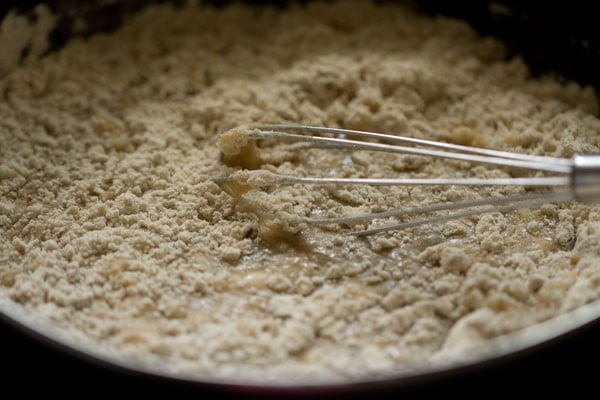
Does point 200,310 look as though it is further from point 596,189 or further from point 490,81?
point 490,81

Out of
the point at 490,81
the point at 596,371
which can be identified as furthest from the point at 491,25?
the point at 596,371

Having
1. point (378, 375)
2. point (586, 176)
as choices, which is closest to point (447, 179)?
point (586, 176)

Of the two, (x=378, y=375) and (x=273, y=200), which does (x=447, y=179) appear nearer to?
(x=273, y=200)

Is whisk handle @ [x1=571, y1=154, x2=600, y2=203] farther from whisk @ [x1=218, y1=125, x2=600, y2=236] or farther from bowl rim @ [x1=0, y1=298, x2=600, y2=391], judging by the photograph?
bowl rim @ [x1=0, y1=298, x2=600, y2=391]

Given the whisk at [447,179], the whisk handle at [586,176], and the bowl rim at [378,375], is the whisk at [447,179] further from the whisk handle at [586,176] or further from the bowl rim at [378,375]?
the bowl rim at [378,375]

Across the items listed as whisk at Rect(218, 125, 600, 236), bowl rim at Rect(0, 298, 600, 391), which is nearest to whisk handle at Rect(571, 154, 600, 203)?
whisk at Rect(218, 125, 600, 236)
